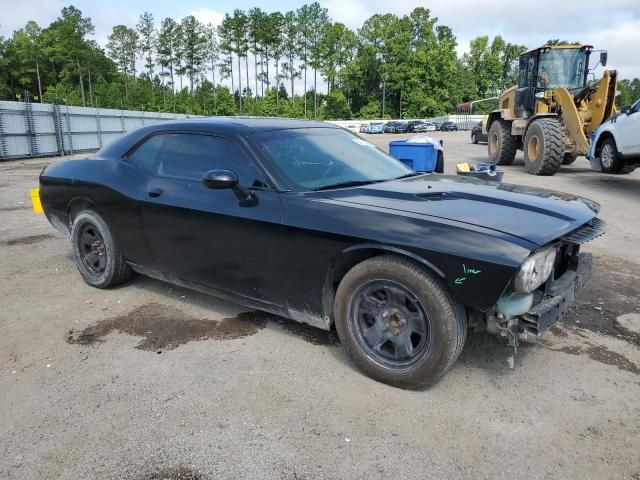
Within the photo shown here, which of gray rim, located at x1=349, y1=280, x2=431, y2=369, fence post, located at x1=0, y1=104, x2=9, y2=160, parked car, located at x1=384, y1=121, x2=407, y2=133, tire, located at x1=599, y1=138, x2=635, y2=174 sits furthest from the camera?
parked car, located at x1=384, y1=121, x2=407, y2=133

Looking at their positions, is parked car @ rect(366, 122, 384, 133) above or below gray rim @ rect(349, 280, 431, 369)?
above

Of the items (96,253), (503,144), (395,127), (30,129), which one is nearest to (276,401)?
(96,253)

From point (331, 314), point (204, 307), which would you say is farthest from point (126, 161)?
point (331, 314)

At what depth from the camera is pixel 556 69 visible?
42.9ft

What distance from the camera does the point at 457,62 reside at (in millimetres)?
83062

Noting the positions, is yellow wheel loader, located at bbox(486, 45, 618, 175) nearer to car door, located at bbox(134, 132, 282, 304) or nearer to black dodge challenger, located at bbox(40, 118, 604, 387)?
black dodge challenger, located at bbox(40, 118, 604, 387)

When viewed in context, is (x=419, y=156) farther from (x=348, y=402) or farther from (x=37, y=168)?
(x=37, y=168)

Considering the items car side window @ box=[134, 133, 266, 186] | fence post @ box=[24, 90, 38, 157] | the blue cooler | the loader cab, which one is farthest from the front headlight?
fence post @ box=[24, 90, 38, 157]

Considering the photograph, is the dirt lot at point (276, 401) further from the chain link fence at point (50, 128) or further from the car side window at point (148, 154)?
the chain link fence at point (50, 128)

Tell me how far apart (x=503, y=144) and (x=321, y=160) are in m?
12.4

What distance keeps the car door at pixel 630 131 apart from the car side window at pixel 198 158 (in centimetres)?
895

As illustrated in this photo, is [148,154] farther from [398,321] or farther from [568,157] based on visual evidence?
[568,157]

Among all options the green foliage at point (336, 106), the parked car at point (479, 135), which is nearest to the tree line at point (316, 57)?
the green foliage at point (336, 106)

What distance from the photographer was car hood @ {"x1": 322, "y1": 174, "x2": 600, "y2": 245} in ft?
8.64
